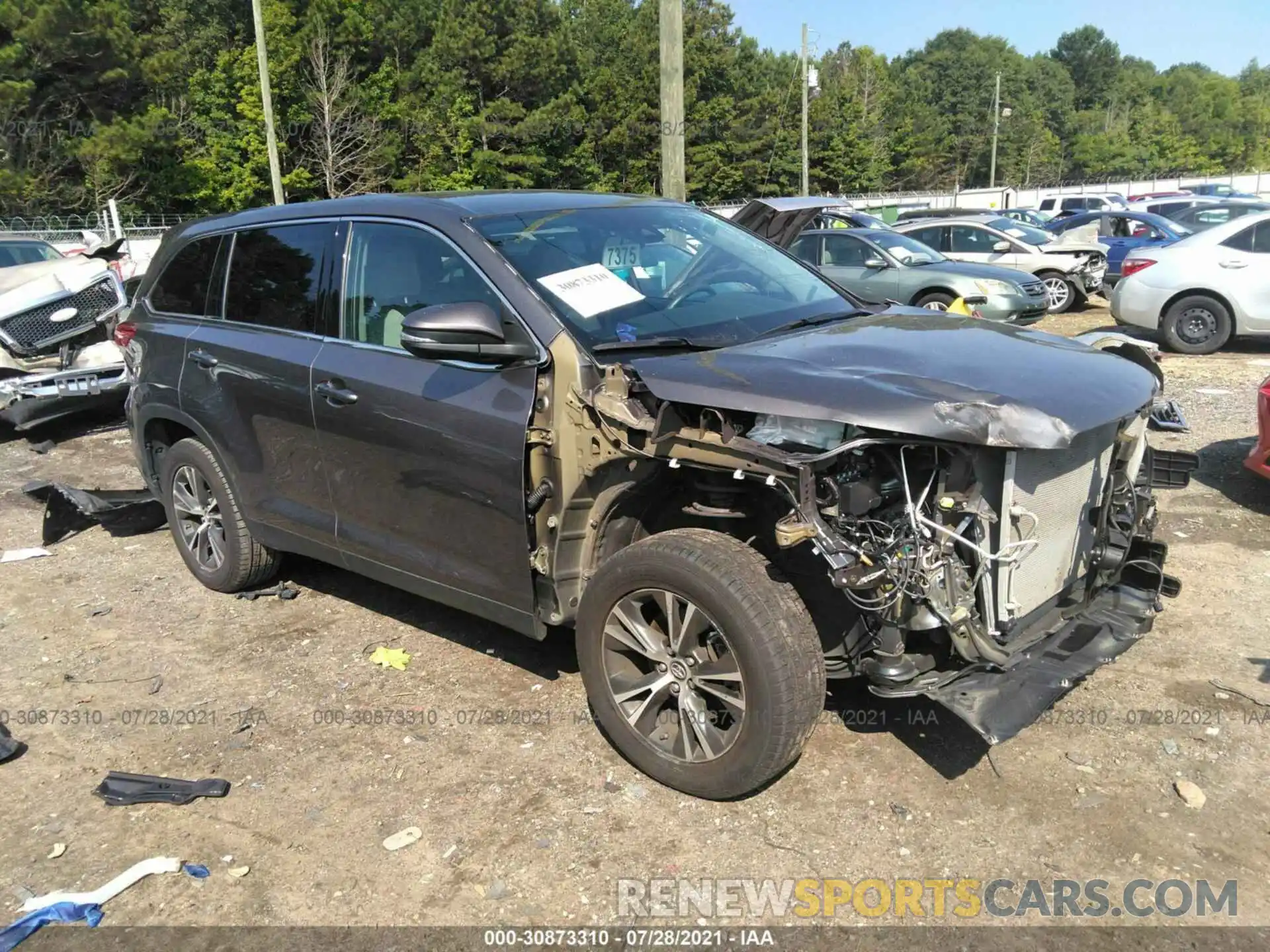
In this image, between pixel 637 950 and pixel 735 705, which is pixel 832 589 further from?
pixel 637 950

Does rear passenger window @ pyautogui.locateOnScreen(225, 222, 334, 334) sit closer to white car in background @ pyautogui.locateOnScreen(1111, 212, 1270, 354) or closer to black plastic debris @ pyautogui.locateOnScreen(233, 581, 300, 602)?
black plastic debris @ pyautogui.locateOnScreen(233, 581, 300, 602)

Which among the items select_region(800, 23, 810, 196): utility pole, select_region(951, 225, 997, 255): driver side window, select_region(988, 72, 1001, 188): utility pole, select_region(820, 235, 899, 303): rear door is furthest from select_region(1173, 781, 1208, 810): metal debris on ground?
select_region(988, 72, 1001, 188): utility pole

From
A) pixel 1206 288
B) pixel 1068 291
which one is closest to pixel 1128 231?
pixel 1068 291

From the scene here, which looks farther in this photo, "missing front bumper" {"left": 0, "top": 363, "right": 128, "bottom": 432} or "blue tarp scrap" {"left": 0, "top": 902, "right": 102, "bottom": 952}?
"missing front bumper" {"left": 0, "top": 363, "right": 128, "bottom": 432}

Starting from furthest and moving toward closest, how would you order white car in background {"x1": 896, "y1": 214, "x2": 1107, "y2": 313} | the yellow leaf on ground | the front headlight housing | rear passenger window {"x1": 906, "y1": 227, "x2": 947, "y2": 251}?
1. rear passenger window {"x1": 906, "y1": 227, "x2": 947, "y2": 251}
2. white car in background {"x1": 896, "y1": 214, "x2": 1107, "y2": 313}
3. the front headlight housing
4. the yellow leaf on ground

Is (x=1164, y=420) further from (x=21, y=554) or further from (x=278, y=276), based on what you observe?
(x=21, y=554)

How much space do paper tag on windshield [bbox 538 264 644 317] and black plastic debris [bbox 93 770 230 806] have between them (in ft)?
7.04

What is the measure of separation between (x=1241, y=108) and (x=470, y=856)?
523ft

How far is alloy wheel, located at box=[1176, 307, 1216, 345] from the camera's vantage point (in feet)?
36.5

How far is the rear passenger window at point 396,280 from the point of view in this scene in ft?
12.2

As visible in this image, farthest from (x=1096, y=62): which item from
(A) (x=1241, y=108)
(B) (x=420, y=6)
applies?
(B) (x=420, y=6)

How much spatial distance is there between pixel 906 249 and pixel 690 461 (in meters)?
11.3

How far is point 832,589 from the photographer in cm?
331

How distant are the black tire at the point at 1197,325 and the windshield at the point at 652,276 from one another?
28.5 feet
